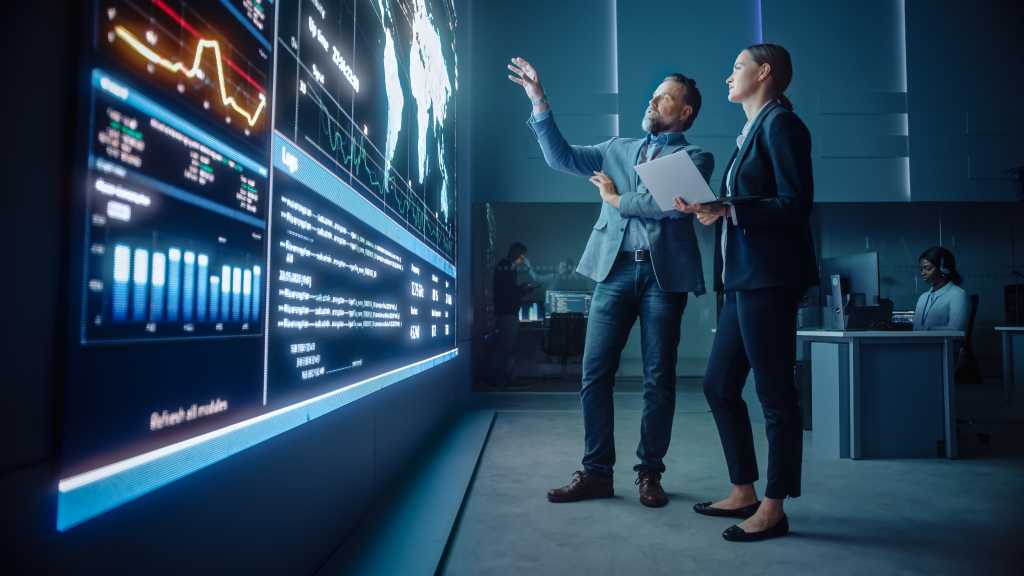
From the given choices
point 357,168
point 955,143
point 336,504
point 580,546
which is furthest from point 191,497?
point 955,143

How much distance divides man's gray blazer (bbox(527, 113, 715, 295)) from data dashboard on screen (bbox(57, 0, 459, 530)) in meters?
0.78

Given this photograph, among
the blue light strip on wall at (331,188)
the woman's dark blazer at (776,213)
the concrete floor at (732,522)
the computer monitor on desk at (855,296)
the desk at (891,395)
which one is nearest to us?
the blue light strip on wall at (331,188)

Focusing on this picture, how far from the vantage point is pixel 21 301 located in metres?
0.54

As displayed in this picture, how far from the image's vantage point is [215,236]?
835 mm

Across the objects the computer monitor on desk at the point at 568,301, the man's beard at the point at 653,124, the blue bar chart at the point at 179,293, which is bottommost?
the blue bar chart at the point at 179,293

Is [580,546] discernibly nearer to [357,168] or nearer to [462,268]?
[357,168]

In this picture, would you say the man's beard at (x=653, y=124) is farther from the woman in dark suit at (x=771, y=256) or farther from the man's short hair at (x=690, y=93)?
the woman in dark suit at (x=771, y=256)

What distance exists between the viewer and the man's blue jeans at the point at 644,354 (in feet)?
6.72

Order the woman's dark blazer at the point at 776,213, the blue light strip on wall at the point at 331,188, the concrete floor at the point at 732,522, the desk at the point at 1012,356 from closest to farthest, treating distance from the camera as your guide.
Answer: the blue light strip on wall at the point at 331,188 → the concrete floor at the point at 732,522 → the woman's dark blazer at the point at 776,213 → the desk at the point at 1012,356

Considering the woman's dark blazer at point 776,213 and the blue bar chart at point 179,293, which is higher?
the woman's dark blazer at point 776,213

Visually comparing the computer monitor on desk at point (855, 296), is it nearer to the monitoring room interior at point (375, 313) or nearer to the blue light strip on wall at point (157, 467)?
the monitoring room interior at point (375, 313)

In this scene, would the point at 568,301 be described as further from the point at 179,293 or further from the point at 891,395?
the point at 179,293

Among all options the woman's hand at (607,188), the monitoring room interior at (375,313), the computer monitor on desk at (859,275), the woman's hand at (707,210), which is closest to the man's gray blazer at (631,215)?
the woman's hand at (607,188)

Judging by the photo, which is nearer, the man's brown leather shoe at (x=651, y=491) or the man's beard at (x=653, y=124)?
the man's brown leather shoe at (x=651, y=491)
